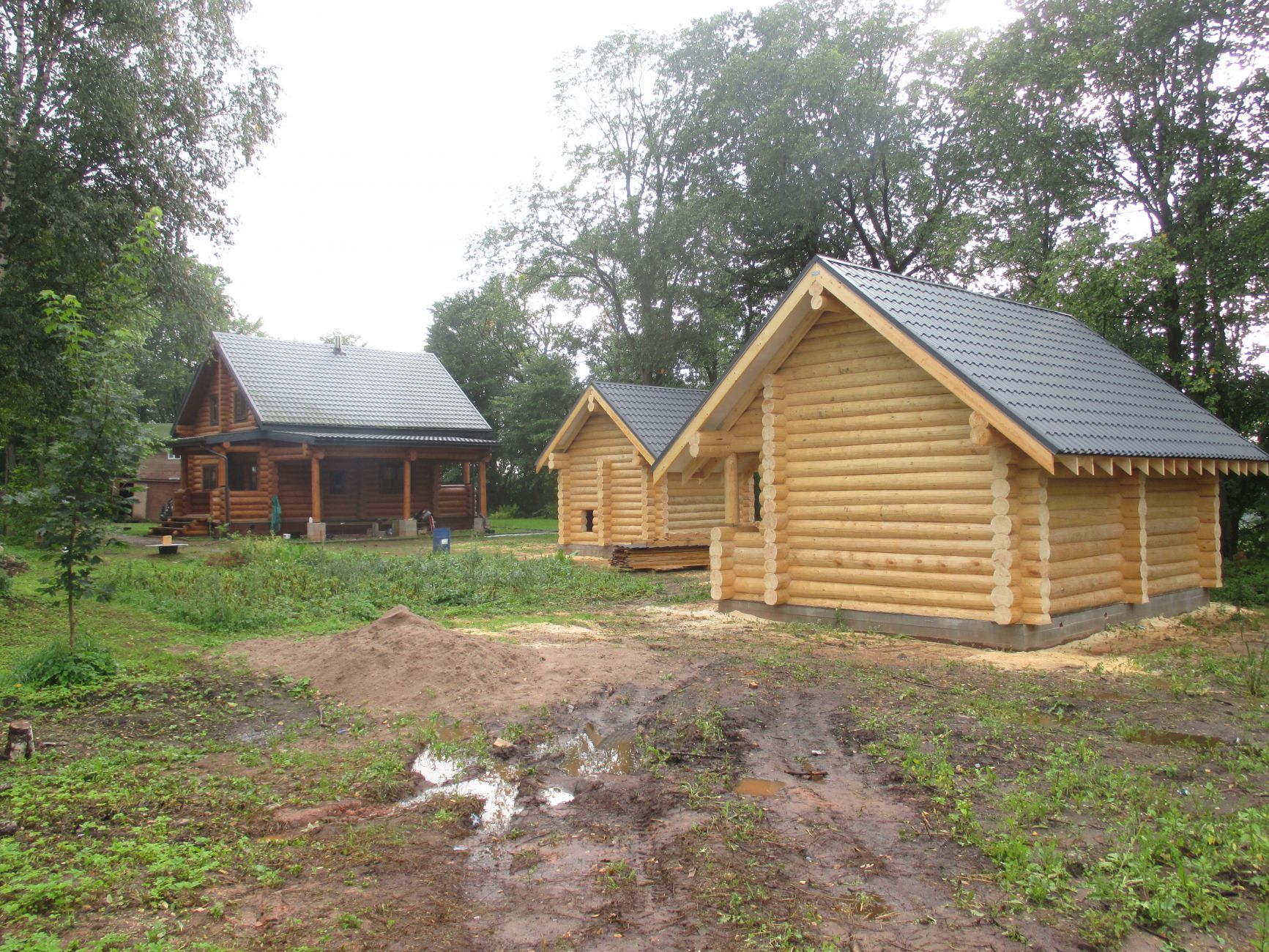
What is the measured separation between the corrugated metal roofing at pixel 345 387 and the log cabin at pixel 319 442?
0.06m

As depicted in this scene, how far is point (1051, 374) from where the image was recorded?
12.2 metres

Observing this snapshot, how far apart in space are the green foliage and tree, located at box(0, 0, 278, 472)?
3.82 m

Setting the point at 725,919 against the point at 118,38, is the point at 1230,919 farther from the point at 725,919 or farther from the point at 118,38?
the point at 118,38

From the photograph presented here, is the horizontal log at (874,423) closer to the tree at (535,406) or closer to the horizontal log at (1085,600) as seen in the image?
the horizontal log at (1085,600)

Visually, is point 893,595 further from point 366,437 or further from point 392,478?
point 392,478

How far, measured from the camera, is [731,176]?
33500 millimetres

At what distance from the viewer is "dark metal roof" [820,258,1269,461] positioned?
34.5 feet

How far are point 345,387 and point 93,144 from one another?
16.7m

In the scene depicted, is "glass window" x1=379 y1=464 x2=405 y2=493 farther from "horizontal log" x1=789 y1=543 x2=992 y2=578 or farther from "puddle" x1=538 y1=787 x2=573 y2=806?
"puddle" x1=538 y1=787 x2=573 y2=806

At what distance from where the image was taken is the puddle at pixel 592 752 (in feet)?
21.0

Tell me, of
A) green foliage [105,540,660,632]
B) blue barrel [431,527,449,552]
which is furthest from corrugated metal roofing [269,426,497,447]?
green foliage [105,540,660,632]

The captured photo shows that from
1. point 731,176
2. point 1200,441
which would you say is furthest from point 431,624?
point 731,176

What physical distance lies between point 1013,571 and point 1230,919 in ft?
22.1

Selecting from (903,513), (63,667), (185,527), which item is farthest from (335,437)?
(903,513)
